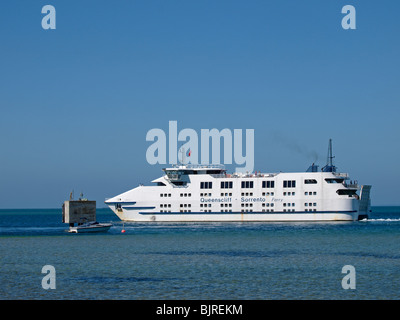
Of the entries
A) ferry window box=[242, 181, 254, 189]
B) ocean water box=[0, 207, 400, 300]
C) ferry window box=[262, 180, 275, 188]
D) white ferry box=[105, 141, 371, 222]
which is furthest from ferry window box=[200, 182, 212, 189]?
ocean water box=[0, 207, 400, 300]

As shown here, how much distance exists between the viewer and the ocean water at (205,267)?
31.2m

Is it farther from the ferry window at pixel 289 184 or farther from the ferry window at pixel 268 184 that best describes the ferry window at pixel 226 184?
the ferry window at pixel 289 184

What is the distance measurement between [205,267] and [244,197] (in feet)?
174

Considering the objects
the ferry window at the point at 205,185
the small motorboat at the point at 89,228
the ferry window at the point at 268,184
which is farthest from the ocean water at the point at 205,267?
the ferry window at the point at 205,185

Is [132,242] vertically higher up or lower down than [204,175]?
lower down

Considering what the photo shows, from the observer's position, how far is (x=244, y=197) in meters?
93.8

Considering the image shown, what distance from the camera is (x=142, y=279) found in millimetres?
35719

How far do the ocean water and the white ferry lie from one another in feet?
76.3

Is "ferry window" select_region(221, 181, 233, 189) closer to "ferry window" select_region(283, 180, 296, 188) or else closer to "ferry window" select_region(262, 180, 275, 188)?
"ferry window" select_region(262, 180, 275, 188)

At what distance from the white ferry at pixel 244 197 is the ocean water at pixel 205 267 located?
76.3 feet

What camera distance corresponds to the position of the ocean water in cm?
3125

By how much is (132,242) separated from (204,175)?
34418 mm
